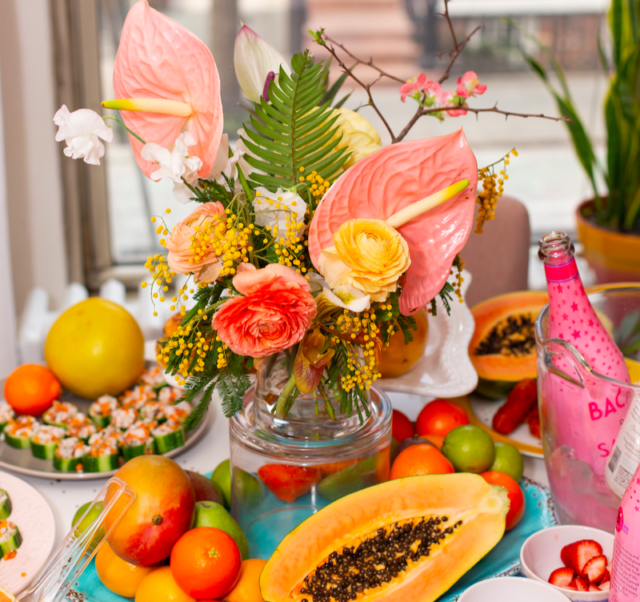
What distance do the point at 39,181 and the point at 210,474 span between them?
1452 millimetres

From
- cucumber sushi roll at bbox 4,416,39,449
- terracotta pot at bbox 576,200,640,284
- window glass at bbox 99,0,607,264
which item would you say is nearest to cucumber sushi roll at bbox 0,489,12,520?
cucumber sushi roll at bbox 4,416,39,449

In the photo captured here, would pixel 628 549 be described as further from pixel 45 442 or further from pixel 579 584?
pixel 45 442

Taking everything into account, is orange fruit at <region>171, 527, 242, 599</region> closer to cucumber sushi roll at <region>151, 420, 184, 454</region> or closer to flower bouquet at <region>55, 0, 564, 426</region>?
flower bouquet at <region>55, 0, 564, 426</region>

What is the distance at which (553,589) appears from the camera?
0.57 m

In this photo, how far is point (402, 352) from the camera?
0.88m

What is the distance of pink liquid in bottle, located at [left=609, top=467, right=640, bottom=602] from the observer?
0.51 m

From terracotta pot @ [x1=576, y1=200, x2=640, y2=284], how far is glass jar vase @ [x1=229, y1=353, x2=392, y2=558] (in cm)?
161

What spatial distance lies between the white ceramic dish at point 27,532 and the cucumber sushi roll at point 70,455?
0.05 meters

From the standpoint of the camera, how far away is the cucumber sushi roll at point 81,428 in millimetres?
868

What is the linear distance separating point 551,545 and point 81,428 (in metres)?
0.57

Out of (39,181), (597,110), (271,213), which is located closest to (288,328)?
(271,213)

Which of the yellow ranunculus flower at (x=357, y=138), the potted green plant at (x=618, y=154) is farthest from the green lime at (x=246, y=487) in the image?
the potted green plant at (x=618, y=154)

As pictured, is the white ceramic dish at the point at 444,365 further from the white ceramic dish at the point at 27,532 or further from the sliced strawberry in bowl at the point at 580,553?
the white ceramic dish at the point at 27,532

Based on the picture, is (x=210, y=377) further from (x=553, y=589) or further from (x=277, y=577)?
(x=553, y=589)
